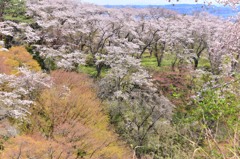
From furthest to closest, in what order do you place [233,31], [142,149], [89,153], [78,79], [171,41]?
[171,41], [78,79], [142,149], [89,153], [233,31]

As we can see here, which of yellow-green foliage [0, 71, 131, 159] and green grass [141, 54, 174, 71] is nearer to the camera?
yellow-green foliage [0, 71, 131, 159]

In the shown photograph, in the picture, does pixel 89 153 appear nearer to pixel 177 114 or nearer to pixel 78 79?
pixel 78 79

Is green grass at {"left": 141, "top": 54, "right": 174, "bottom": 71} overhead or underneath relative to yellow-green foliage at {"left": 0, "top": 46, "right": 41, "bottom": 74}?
underneath

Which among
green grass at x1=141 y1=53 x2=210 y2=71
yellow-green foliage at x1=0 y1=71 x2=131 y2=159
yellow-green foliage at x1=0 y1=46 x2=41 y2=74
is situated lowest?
green grass at x1=141 y1=53 x2=210 y2=71

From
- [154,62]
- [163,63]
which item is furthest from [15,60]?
[163,63]

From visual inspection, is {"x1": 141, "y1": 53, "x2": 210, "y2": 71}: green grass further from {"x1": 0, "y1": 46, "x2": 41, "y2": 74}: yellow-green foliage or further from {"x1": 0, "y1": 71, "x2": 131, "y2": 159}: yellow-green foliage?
{"x1": 0, "y1": 46, "x2": 41, "y2": 74}: yellow-green foliage

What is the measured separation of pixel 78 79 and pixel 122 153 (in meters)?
7.03

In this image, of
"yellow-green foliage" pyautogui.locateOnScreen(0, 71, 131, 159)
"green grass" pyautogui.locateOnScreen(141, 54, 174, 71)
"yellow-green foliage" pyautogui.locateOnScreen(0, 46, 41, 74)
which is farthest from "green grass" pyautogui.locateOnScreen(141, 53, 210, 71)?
"yellow-green foliage" pyautogui.locateOnScreen(0, 46, 41, 74)

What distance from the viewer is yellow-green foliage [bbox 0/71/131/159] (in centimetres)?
1237

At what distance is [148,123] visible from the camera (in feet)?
60.6

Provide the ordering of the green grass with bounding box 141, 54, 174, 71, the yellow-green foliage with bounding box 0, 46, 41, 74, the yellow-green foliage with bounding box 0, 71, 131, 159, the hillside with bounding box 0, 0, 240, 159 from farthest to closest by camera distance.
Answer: the green grass with bounding box 141, 54, 174, 71
the yellow-green foliage with bounding box 0, 46, 41, 74
the yellow-green foliage with bounding box 0, 71, 131, 159
the hillside with bounding box 0, 0, 240, 159

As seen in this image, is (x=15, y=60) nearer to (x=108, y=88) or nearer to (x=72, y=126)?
(x=108, y=88)

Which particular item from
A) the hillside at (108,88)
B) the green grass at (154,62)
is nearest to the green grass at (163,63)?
the green grass at (154,62)

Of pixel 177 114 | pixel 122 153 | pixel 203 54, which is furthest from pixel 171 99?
pixel 203 54
